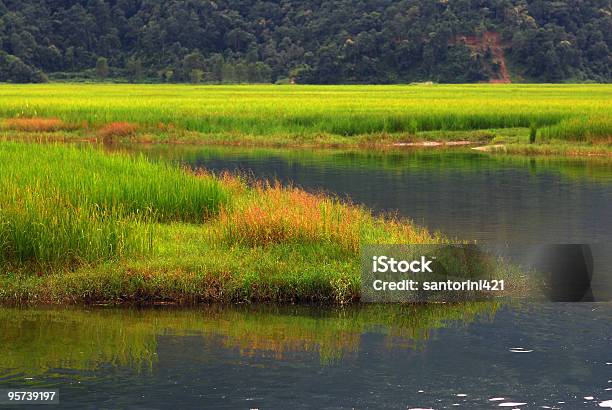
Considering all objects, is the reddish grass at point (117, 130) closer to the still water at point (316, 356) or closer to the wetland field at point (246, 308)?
the wetland field at point (246, 308)

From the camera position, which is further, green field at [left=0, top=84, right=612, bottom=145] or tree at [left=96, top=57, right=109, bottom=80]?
tree at [left=96, top=57, right=109, bottom=80]

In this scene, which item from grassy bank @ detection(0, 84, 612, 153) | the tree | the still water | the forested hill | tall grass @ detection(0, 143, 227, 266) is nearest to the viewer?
the still water

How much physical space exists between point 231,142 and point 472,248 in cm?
3345

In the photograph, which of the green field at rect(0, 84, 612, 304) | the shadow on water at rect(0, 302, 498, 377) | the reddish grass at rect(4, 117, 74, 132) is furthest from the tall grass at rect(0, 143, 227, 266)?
the reddish grass at rect(4, 117, 74, 132)

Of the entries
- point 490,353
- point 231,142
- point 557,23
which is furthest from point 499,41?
point 490,353

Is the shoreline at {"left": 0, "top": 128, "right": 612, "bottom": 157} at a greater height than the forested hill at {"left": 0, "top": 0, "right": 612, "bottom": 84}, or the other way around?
the forested hill at {"left": 0, "top": 0, "right": 612, "bottom": 84}

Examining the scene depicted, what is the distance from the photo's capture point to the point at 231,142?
5066 centimetres

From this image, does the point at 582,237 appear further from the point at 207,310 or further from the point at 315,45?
the point at 315,45

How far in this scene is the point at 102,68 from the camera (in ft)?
440

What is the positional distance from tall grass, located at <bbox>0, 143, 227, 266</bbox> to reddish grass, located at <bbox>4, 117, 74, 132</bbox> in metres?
25.1

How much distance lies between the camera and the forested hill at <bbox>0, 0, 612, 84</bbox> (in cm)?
12700

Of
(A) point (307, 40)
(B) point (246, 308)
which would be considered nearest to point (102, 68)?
(A) point (307, 40)

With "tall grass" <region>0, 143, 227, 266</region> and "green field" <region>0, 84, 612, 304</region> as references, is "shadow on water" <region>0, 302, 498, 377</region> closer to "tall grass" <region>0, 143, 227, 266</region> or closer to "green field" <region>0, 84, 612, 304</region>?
"green field" <region>0, 84, 612, 304</region>

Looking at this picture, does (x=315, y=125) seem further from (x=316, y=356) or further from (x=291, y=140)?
(x=316, y=356)
